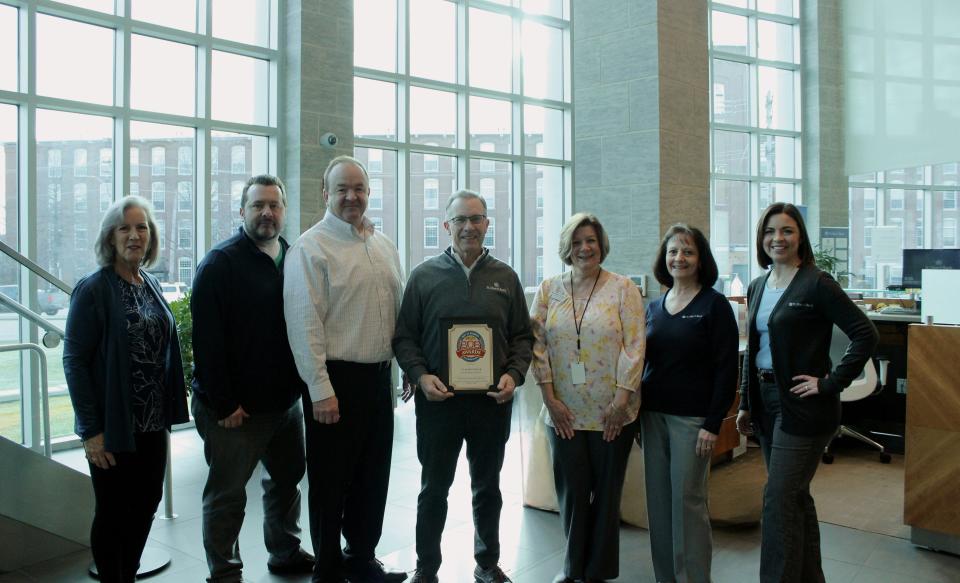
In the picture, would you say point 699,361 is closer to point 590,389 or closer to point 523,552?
point 590,389

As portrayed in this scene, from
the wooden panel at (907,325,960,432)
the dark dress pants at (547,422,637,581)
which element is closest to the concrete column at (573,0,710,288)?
the wooden panel at (907,325,960,432)

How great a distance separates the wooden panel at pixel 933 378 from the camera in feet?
12.5

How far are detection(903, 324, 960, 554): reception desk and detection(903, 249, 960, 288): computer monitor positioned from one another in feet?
16.2

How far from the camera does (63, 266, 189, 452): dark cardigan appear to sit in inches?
110

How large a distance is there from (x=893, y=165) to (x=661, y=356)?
12.3 metres

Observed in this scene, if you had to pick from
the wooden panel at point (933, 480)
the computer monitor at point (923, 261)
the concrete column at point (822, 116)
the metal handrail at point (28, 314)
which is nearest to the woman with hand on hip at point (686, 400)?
the wooden panel at point (933, 480)

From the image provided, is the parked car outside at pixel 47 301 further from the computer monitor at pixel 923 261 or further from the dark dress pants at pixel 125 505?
the computer monitor at pixel 923 261

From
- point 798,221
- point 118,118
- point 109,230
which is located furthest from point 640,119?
point 118,118

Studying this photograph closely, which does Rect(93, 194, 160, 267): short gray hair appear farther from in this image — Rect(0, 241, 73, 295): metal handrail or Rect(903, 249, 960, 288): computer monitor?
Rect(903, 249, 960, 288): computer monitor

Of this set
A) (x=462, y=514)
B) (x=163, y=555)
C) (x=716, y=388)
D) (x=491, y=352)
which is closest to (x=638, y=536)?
(x=462, y=514)

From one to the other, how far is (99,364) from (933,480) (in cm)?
407

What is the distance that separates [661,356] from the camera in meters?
3.16

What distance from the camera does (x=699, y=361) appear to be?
3088 mm

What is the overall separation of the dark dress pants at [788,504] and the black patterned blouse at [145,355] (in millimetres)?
2507
